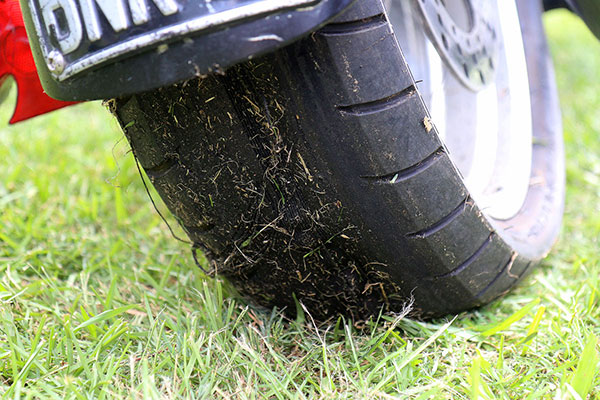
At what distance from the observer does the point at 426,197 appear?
2.44ft

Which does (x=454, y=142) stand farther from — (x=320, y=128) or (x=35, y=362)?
(x=35, y=362)

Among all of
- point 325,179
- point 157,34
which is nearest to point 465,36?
point 325,179

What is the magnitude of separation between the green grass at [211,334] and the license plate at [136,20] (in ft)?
1.17

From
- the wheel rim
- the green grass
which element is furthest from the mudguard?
the wheel rim

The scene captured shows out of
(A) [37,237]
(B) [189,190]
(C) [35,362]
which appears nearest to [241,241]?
(B) [189,190]

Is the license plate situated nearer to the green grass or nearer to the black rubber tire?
the black rubber tire

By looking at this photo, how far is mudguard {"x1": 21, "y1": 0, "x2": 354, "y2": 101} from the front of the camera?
562 millimetres

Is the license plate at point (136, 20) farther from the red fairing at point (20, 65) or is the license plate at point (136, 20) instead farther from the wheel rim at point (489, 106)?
the wheel rim at point (489, 106)

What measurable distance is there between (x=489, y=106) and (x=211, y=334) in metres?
0.84

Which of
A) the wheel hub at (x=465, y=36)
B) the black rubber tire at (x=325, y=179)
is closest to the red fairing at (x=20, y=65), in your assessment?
the black rubber tire at (x=325, y=179)

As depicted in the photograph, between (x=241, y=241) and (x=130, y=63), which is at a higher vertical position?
(x=130, y=63)

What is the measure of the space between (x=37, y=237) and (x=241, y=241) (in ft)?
2.03

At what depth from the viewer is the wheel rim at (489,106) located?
1.14 meters

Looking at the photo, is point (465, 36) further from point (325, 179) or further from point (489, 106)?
point (325, 179)
